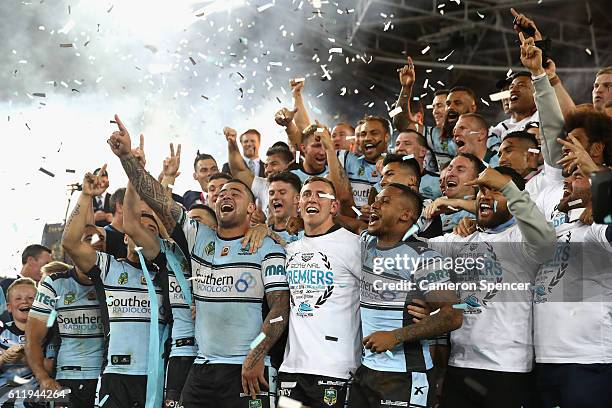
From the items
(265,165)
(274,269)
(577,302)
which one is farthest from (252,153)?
(577,302)

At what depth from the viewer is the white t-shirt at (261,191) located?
7539 mm

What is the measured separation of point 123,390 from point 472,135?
288 cm

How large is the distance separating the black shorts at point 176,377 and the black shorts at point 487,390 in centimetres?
168

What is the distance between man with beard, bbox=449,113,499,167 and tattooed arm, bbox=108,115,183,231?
78.7 inches

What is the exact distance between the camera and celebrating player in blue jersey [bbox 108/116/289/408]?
5.56 metres

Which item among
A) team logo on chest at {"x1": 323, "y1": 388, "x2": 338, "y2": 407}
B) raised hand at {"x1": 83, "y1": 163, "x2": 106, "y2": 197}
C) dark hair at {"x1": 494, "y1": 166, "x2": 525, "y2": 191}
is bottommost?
team logo on chest at {"x1": 323, "y1": 388, "x2": 338, "y2": 407}

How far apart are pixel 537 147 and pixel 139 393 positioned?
2989mm

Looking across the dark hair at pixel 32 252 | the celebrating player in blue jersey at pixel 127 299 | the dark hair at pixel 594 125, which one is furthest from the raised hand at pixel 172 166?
the dark hair at pixel 594 125

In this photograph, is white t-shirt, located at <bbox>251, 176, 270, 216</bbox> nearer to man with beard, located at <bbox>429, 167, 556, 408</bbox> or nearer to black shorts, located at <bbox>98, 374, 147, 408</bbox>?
black shorts, located at <bbox>98, 374, 147, 408</bbox>

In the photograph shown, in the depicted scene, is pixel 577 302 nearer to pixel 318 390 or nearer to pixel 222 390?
pixel 318 390

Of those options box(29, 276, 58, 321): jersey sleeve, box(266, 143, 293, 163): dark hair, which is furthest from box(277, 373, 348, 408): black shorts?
box(266, 143, 293, 163): dark hair

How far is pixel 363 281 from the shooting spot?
5.33 metres

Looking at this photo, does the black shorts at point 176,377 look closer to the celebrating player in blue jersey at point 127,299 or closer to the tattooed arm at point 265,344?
the celebrating player in blue jersey at point 127,299

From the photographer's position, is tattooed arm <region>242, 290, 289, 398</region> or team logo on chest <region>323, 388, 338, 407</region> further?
tattooed arm <region>242, 290, 289, 398</region>
